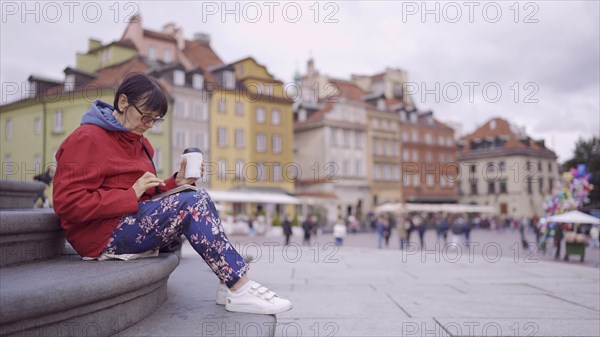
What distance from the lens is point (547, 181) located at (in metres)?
73.1

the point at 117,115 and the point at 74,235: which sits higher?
the point at 117,115

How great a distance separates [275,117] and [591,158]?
25310 mm

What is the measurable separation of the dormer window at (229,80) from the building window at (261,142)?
4.65 metres

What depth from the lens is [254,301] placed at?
10.0 feet

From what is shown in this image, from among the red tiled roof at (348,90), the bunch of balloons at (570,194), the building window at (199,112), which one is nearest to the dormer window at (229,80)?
the building window at (199,112)

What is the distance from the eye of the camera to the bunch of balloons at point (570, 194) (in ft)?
57.6

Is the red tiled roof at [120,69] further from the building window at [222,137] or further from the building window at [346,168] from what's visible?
the building window at [346,168]

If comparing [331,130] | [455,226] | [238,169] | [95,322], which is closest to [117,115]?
[95,322]

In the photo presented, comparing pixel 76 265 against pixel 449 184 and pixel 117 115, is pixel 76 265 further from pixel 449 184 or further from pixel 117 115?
pixel 449 184

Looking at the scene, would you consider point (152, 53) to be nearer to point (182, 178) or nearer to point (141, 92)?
point (182, 178)

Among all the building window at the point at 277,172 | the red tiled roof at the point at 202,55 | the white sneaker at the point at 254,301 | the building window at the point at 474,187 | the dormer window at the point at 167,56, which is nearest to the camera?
the white sneaker at the point at 254,301

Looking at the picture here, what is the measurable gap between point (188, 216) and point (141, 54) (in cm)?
4457

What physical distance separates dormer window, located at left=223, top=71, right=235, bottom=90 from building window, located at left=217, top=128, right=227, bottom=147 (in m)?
3.56

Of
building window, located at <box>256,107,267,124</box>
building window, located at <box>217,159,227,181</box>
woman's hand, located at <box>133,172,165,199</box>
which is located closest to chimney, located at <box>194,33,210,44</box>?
building window, located at <box>256,107,267,124</box>
